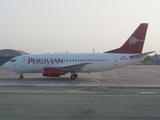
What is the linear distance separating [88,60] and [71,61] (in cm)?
182

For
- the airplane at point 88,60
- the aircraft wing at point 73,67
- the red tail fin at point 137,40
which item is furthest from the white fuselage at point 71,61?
the red tail fin at point 137,40

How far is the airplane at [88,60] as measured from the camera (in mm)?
24938

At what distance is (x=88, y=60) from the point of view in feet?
84.6

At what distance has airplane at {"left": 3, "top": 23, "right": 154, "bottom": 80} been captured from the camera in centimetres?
2494

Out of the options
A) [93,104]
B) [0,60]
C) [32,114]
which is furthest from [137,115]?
A: [0,60]

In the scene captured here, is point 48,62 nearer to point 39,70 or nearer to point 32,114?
point 39,70

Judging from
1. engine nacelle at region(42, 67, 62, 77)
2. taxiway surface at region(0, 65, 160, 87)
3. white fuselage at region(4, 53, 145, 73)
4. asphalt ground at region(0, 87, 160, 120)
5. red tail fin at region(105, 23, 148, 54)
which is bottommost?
taxiway surface at region(0, 65, 160, 87)

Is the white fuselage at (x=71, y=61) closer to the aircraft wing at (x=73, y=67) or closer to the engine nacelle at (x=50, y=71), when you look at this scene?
the aircraft wing at (x=73, y=67)

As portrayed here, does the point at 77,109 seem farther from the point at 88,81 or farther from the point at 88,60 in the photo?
the point at 88,60

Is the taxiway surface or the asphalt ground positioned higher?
the asphalt ground

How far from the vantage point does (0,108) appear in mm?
9148

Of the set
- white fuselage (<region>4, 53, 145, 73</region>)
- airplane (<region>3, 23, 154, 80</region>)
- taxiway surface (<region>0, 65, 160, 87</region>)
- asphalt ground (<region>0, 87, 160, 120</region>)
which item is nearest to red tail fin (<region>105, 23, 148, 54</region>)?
airplane (<region>3, 23, 154, 80</region>)

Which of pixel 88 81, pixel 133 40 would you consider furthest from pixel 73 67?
pixel 133 40

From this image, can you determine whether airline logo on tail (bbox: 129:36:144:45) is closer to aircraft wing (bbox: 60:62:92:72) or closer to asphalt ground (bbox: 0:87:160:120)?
aircraft wing (bbox: 60:62:92:72)
